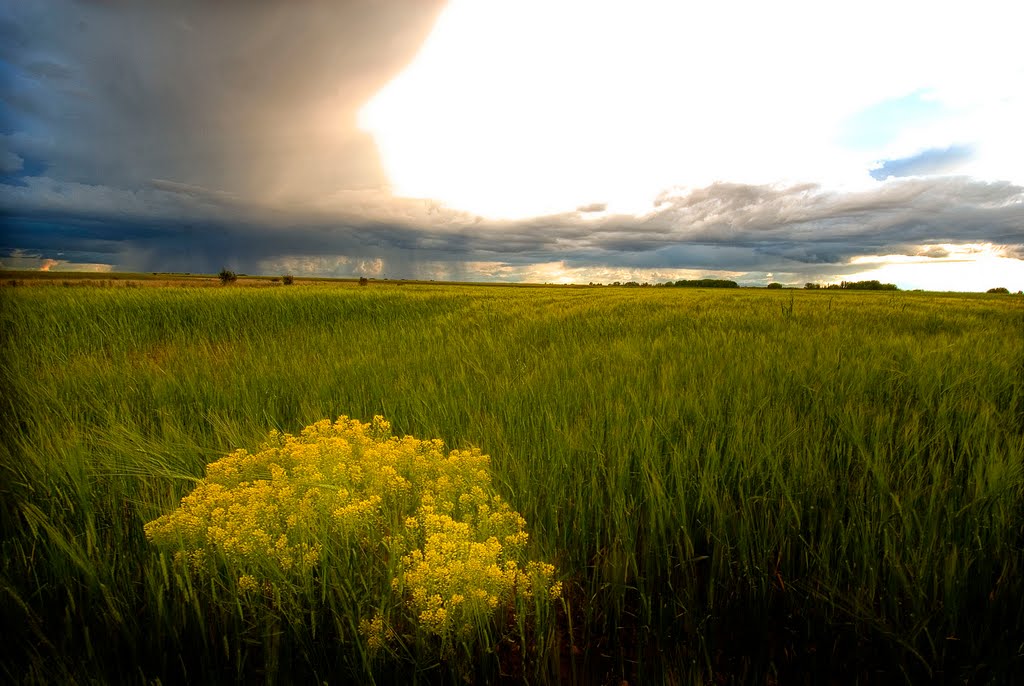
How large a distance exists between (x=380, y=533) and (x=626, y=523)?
91 cm

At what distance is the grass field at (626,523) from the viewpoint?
3.87ft

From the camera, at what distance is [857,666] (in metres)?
1.20

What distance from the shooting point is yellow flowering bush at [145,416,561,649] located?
3.77 ft

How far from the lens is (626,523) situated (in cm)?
160

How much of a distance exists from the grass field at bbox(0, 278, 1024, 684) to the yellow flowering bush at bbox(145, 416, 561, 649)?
0.26 feet

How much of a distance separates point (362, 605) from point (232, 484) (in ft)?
2.51

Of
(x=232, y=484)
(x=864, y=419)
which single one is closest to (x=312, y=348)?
(x=232, y=484)

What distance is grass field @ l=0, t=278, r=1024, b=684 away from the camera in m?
1.18

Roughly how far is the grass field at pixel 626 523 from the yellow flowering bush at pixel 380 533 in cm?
8

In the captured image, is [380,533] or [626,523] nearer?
[380,533]

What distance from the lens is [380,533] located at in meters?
1.47

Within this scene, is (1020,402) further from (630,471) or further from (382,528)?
(382,528)

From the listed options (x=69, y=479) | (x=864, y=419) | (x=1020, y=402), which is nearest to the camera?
(x=69, y=479)

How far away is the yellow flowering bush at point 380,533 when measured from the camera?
1.15m
